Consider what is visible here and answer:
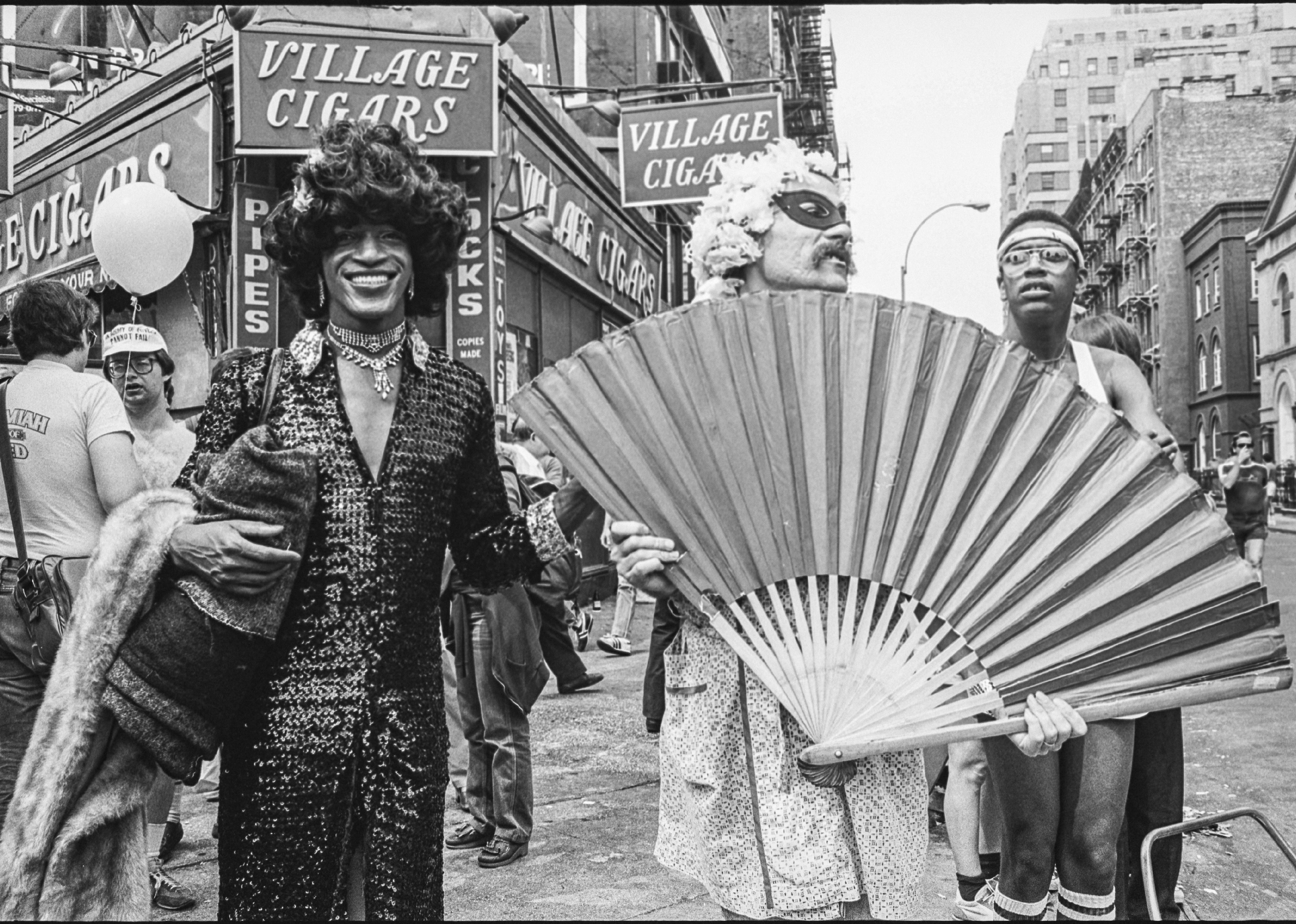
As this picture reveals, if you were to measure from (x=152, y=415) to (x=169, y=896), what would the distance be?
1823 millimetres

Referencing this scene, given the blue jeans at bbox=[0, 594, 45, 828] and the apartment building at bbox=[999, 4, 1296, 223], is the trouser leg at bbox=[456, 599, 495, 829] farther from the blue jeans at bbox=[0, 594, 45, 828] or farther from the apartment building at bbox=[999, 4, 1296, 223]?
the apartment building at bbox=[999, 4, 1296, 223]

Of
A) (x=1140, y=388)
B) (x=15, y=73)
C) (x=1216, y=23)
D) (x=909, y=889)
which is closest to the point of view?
(x=909, y=889)

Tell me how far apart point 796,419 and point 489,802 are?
3.03 meters

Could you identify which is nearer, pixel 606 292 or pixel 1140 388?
pixel 1140 388

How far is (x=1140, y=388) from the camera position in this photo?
9.65ft

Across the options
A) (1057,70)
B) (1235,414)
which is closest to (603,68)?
(1235,414)

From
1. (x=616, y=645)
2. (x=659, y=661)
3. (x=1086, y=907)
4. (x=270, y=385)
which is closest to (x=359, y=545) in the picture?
(x=270, y=385)

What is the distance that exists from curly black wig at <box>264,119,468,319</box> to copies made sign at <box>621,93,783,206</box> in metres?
7.87

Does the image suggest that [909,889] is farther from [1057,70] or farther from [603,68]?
[1057,70]

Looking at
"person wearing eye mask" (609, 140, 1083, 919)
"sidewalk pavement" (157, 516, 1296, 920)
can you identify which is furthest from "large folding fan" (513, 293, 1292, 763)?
"sidewalk pavement" (157, 516, 1296, 920)

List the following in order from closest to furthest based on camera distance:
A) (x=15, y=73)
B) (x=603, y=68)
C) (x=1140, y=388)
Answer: (x=1140, y=388) < (x=15, y=73) < (x=603, y=68)

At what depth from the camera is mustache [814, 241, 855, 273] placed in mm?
2312

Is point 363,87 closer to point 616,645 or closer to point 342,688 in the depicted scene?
point 616,645

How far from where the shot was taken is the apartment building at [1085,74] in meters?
96.1
